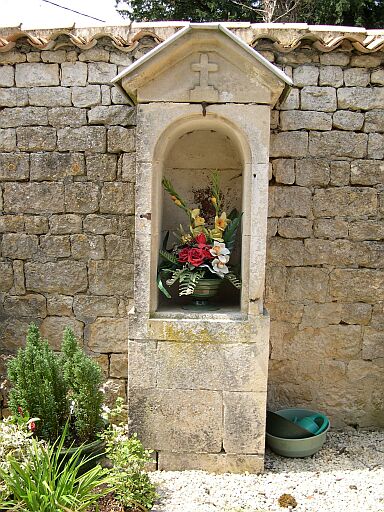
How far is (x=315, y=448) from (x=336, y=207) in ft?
5.89

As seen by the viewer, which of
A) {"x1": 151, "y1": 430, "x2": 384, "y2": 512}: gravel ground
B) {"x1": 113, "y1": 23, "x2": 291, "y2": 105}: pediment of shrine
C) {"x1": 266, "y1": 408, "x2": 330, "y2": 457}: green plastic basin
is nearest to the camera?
{"x1": 151, "y1": 430, "x2": 384, "y2": 512}: gravel ground

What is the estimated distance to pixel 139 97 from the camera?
3021mm

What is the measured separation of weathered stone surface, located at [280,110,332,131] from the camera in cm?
378

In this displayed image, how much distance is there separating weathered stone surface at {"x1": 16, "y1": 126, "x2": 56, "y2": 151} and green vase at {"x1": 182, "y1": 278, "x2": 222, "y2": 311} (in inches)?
65.3

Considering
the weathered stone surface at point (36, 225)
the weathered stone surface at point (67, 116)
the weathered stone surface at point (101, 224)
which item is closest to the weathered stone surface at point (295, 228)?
the weathered stone surface at point (101, 224)

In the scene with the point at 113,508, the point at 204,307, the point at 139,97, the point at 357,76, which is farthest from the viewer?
the point at 357,76

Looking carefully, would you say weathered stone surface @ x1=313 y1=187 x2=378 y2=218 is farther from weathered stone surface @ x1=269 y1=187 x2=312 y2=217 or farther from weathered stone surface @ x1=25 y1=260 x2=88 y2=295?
weathered stone surface @ x1=25 y1=260 x2=88 y2=295

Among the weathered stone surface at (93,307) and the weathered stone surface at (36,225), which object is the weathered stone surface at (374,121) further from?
the weathered stone surface at (36,225)

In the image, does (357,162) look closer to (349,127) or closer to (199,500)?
(349,127)

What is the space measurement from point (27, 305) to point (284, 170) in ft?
7.59

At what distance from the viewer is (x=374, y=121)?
149 inches

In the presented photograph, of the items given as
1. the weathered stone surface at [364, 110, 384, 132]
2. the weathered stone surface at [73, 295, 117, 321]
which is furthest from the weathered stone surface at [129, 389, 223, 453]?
the weathered stone surface at [364, 110, 384, 132]

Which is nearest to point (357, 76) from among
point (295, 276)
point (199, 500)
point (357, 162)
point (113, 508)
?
point (357, 162)

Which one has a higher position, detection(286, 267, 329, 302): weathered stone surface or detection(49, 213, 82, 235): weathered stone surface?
detection(49, 213, 82, 235): weathered stone surface
